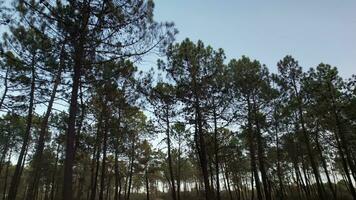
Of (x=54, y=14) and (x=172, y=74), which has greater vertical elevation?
(x=172, y=74)

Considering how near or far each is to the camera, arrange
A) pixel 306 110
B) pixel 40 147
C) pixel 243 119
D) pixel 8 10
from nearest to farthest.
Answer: pixel 8 10, pixel 40 147, pixel 243 119, pixel 306 110

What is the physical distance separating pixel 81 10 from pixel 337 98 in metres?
16.9

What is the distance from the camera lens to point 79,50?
8234 mm

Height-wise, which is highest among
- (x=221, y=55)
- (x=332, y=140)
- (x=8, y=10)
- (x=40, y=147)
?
(x=221, y=55)

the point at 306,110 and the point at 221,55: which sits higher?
the point at 221,55

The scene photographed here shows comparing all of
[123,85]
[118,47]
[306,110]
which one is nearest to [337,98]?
[306,110]

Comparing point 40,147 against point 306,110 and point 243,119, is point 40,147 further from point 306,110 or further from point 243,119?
point 306,110

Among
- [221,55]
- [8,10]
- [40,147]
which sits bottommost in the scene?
[40,147]

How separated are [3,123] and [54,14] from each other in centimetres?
1948

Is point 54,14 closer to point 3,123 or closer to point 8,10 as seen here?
point 8,10

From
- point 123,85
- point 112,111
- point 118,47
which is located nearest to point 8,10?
point 118,47

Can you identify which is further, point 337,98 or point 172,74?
point 337,98

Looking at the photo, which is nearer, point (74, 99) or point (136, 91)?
point (74, 99)

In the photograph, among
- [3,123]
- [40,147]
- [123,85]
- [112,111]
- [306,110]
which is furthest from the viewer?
[3,123]
